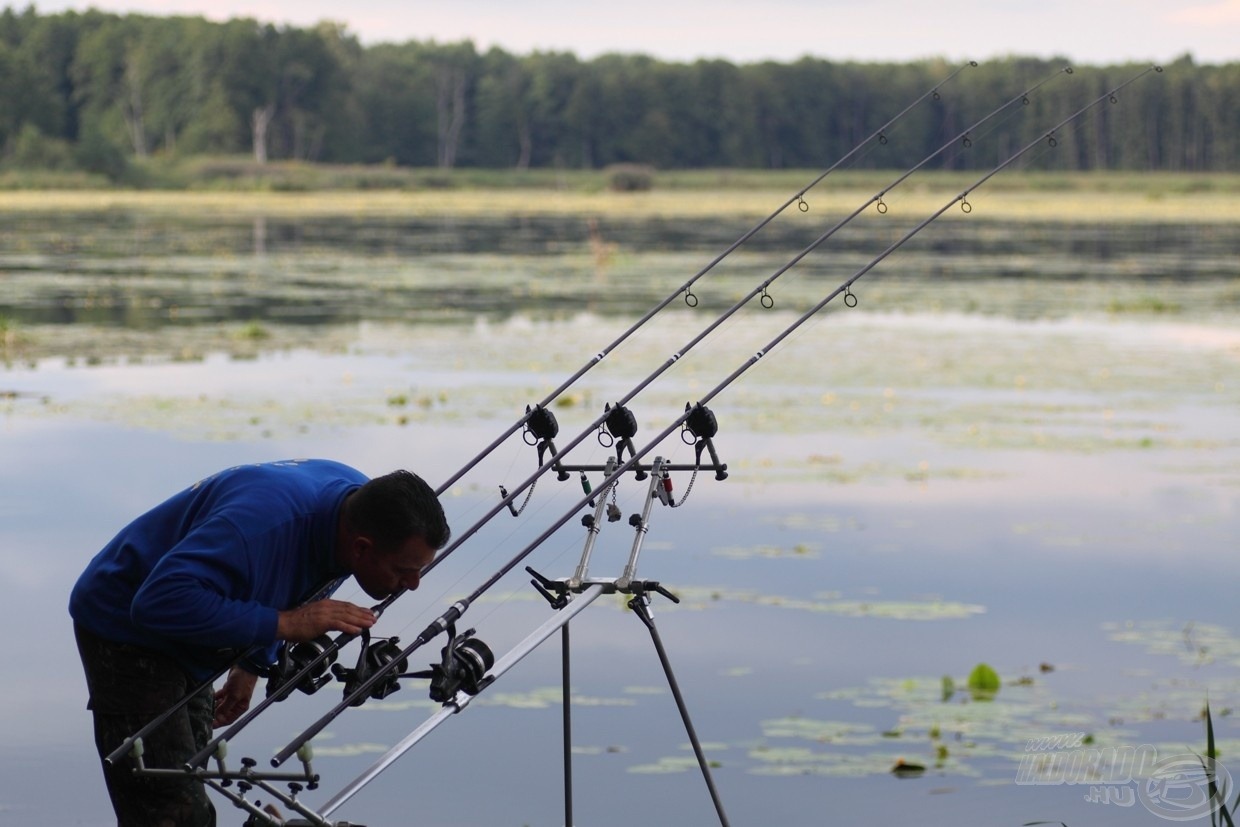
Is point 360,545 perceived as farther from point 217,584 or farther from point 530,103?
point 530,103

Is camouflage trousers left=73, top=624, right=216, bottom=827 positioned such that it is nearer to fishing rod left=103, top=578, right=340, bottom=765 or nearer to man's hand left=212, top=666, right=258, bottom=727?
fishing rod left=103, top=578, right=340, bottom=765

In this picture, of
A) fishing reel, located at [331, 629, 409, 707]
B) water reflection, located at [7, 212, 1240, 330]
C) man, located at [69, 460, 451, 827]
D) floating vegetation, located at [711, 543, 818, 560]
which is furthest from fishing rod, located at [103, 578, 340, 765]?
water reflection, located at [7, 212, 1240, 330]

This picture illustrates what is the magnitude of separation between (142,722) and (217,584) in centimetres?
42

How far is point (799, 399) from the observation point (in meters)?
13.6

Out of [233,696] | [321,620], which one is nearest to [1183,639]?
[233,696]

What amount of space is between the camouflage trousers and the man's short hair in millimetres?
516

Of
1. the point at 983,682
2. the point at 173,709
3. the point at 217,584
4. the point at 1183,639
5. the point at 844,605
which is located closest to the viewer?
the point at 217,584

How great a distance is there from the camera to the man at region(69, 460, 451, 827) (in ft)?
10.5

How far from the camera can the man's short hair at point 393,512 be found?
3217mm

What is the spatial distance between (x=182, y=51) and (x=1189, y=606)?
320 ft

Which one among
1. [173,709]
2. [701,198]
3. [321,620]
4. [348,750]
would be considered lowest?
[348,750]

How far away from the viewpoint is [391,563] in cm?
327

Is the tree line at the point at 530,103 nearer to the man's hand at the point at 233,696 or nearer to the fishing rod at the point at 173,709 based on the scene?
the man's hand at the point at 233,696

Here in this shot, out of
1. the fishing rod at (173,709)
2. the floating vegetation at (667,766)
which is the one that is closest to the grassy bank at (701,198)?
the floating vegetation at (667,766)
